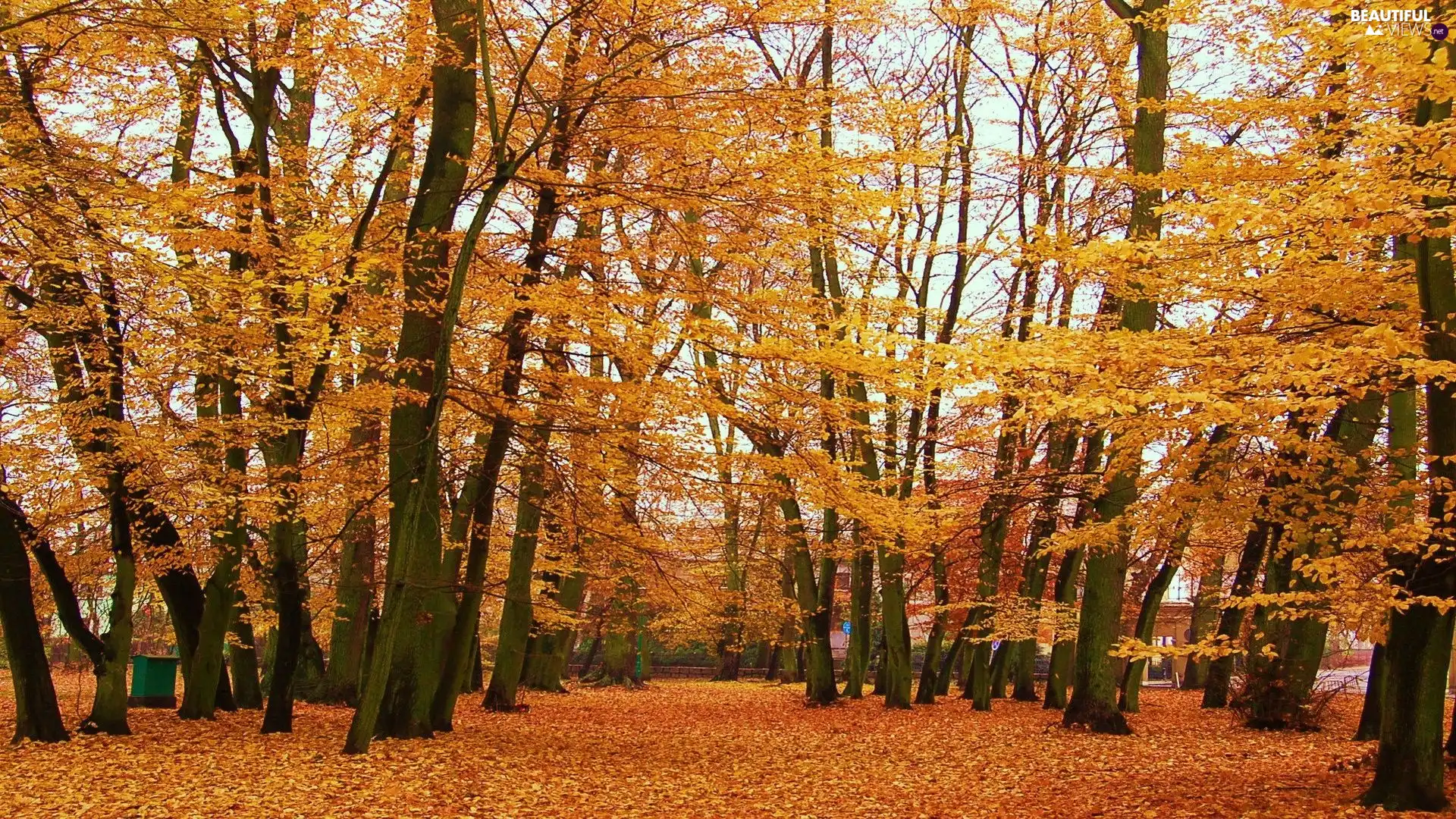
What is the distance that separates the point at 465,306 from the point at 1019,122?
10.6m

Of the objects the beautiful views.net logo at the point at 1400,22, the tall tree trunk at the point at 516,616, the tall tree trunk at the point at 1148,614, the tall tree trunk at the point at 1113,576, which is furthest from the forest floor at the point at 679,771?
the beautiful views.net logo at the point at 1400,22

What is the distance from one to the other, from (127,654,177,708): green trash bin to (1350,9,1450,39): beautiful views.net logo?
1444 centimetres

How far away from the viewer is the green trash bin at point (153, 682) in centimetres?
1384

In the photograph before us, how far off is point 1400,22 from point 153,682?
14975mm

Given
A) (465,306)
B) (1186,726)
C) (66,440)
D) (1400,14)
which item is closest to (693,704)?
(1186,726)

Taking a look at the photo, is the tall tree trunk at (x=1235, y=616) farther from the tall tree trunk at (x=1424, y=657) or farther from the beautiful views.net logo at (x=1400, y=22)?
the beautiful views.net logo at (x=1400, y=22)

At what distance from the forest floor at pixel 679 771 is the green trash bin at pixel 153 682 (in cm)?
74

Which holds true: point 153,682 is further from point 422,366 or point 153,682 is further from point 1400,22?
point 1400,22

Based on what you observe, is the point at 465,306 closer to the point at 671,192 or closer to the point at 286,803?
the point at 671,192

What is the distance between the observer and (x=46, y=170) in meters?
7.81

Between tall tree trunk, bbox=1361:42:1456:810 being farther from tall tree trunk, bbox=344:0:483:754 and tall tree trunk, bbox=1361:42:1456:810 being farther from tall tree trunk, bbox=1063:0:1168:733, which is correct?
tall tree trunk, bbox=344:0:483:754

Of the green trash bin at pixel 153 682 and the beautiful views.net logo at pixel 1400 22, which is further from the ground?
the beautiful views.net logo at pixel 1400 22

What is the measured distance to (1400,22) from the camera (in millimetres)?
6527

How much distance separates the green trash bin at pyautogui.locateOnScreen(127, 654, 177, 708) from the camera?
1384 cm
